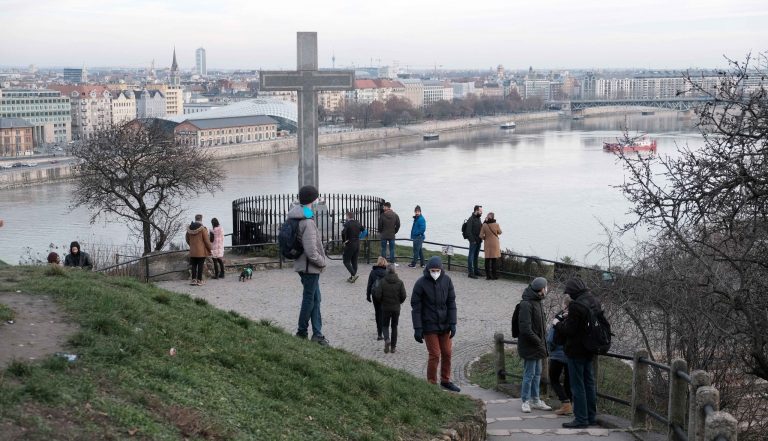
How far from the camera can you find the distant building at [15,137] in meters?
93.8

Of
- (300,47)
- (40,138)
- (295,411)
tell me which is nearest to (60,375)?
(295,411)

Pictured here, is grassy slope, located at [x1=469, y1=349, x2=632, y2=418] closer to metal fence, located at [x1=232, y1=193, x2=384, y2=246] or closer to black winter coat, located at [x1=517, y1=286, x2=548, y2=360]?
black winter coat, located at [x1=517, y1=286, x2=548, y2=360]

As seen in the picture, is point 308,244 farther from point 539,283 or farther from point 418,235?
point 418,235

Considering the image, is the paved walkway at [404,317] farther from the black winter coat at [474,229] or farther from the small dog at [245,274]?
the black winter coat at [474,229]

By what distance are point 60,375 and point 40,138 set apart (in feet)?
382

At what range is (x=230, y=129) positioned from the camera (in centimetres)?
10012

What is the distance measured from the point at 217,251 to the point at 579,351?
24.7ft

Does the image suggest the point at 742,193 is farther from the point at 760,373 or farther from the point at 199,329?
the point at 199,329

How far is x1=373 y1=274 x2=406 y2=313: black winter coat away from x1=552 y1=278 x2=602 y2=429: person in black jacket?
2.73 meters

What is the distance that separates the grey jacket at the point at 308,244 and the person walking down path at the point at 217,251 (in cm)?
508

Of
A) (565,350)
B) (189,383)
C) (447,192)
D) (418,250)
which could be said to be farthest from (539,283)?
(447,192)

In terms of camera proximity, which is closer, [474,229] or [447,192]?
[474,229]

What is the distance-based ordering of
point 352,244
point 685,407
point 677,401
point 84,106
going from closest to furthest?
point 677,401 → point 685,407 → point 352,244 → point 84,106

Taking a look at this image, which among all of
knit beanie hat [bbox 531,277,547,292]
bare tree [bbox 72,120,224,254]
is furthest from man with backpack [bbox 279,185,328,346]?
bare tree [bbox 72,120,224,254]
